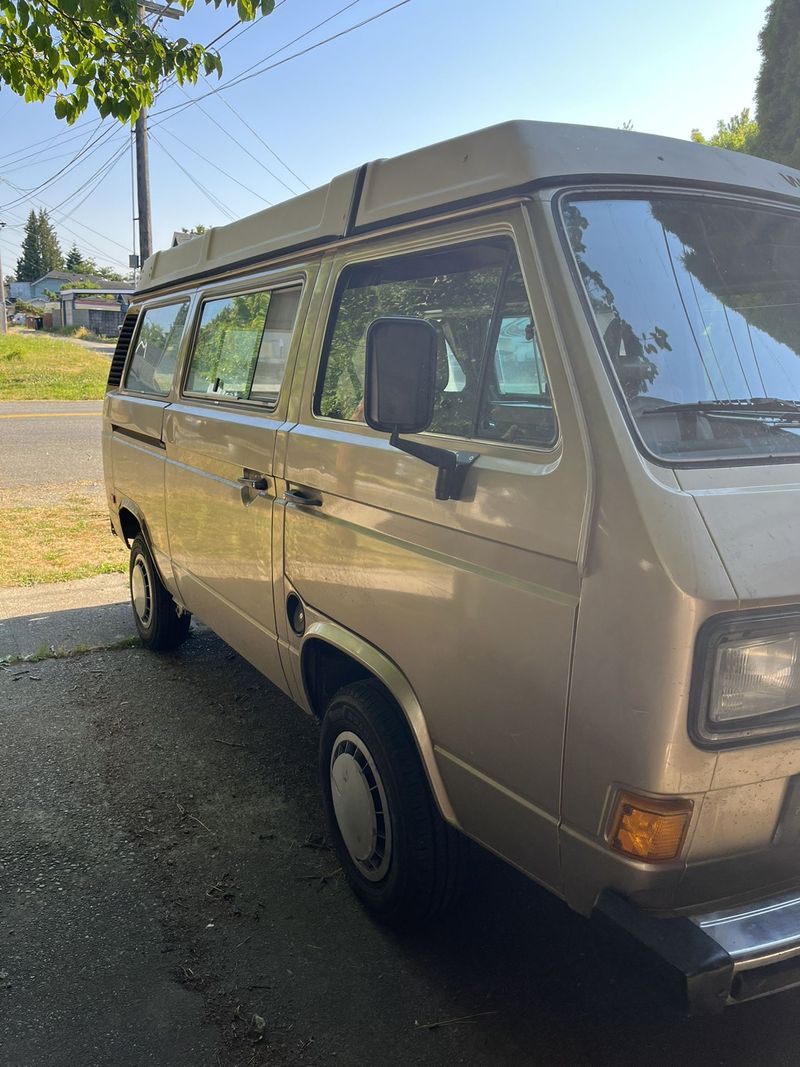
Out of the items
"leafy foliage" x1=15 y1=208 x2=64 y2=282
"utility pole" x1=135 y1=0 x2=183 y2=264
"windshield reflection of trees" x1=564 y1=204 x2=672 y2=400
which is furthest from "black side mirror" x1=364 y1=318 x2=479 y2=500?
"leafy foliage" x1=15 y1=208 x2=64 y2=282

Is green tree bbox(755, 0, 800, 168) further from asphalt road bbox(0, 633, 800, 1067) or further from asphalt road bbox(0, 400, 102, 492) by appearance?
asphalt road bbox(0, 400, 102, 492)

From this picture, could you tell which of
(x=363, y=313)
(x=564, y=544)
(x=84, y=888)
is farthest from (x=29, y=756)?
(x=564, y=544)

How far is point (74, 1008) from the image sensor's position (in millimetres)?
2508

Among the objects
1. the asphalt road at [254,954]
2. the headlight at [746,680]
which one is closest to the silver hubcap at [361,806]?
the asphalt road at [254,954]

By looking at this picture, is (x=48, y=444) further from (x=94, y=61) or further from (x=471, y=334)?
(x=471, y=334)

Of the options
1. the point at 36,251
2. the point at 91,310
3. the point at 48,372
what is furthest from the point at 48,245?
the point at 48,372

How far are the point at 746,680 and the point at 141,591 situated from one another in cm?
445

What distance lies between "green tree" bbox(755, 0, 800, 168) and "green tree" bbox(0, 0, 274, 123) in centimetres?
714

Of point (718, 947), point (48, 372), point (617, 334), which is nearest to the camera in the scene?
point (718, 947)

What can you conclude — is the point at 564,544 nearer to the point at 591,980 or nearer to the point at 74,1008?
the point at 591,980

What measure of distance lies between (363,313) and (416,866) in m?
1.86

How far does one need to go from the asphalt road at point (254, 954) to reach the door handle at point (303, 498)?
133 centimetres

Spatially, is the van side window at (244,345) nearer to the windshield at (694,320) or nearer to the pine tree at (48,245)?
the windshield at (694,320)

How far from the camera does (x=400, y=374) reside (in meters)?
2.21
